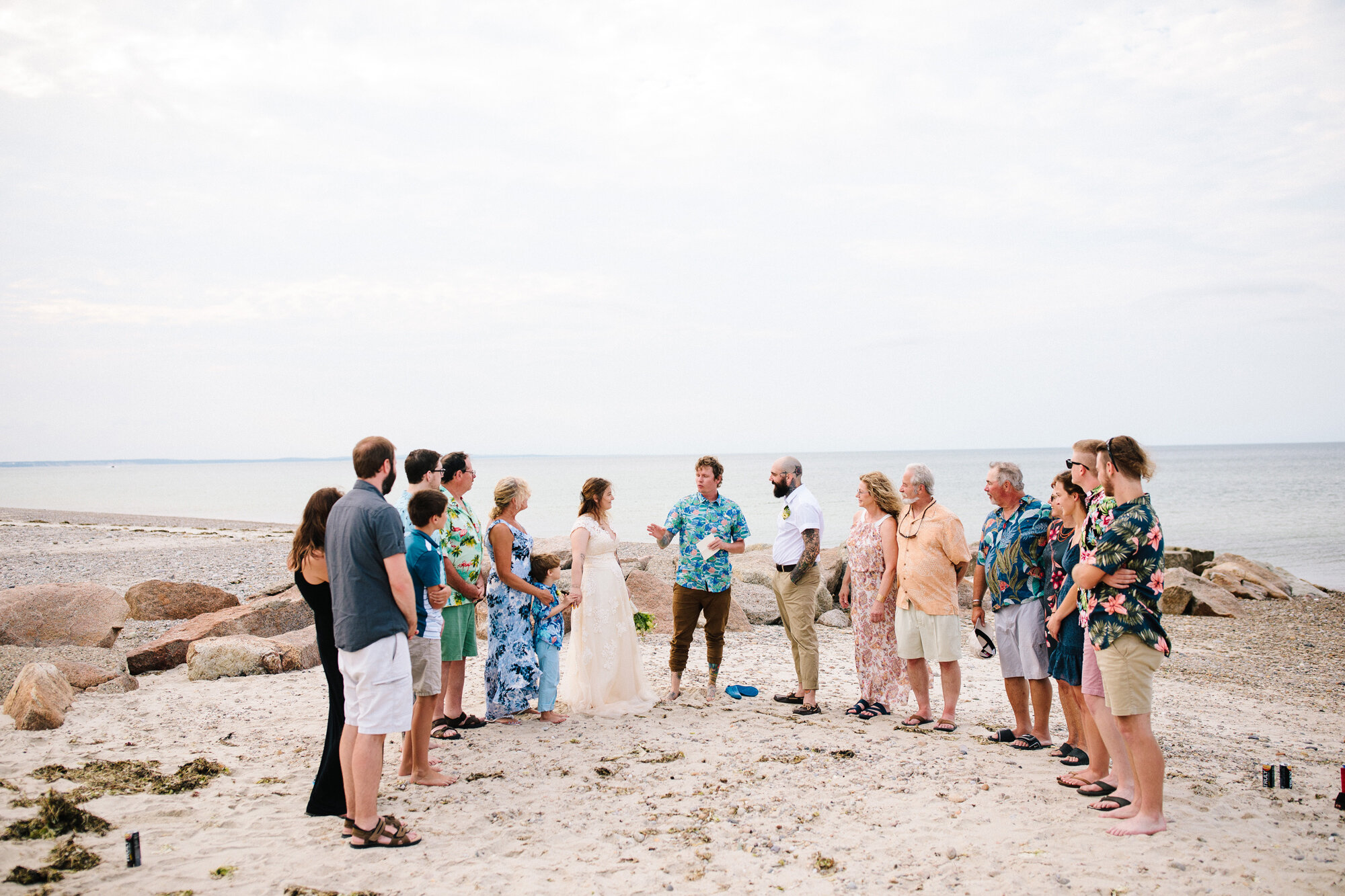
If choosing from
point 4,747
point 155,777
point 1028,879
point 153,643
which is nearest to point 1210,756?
point 1028,879

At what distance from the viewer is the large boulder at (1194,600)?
532 inches

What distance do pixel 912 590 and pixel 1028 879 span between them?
8.19 ft

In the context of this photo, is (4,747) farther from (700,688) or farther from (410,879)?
(700,688)

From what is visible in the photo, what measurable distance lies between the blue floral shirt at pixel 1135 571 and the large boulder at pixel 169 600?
1073cm

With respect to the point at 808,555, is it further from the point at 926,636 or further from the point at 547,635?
the point at 547,635

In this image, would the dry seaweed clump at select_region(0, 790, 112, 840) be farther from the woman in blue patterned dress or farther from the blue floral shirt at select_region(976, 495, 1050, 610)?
the blue floral shirt at select_region(976, 495, 1050, 610)

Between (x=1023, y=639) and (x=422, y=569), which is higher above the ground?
(x=422, y=569)

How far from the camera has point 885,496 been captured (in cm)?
646

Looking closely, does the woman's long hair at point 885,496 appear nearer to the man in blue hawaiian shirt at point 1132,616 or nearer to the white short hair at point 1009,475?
the white short hair at point 1009,475

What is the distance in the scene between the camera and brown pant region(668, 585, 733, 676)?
690 cm

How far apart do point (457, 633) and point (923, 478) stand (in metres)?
3.64

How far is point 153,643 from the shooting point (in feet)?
27.0

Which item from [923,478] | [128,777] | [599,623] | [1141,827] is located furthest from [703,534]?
[128,777]

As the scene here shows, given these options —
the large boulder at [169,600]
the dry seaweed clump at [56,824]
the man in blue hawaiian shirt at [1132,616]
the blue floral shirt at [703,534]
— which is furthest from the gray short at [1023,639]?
the large boulder at [169,600]
